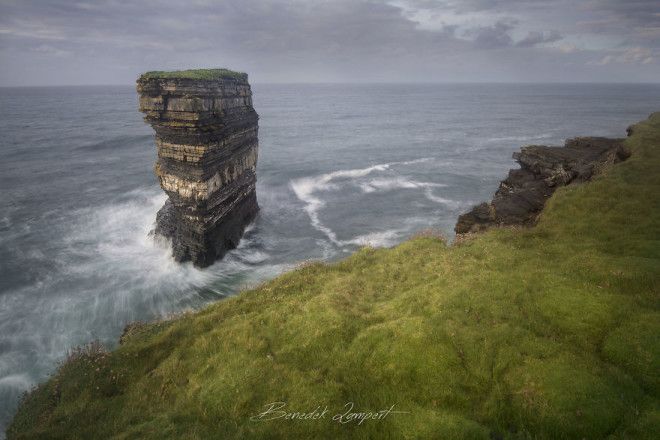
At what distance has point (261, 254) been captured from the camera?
119 ft

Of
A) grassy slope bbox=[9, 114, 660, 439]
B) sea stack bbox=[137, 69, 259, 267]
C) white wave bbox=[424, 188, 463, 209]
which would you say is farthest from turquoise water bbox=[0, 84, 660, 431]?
grassy slope bbox=[9, 114, 660, 439]

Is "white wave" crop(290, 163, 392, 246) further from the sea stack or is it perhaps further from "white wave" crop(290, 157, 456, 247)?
the sea stack

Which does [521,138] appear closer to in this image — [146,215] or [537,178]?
[537,178]

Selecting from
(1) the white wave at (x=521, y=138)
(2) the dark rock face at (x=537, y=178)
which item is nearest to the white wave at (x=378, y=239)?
(2) the dark rock face at (x=537, y=178)

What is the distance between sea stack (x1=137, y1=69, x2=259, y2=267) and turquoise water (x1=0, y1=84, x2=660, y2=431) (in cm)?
226

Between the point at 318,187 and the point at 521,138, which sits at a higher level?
the point at 521,138

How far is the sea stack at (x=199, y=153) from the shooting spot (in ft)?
96.3

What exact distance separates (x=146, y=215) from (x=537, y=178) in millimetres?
40849

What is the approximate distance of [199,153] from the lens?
3091 cm

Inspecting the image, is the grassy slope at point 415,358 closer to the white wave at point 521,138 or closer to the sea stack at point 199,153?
the sea stack at point 199,153

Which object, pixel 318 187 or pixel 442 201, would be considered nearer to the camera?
pixel 442 201

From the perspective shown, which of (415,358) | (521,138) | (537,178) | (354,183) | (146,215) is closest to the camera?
(415,358)

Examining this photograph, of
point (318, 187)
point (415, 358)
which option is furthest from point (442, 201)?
point (415, 358)

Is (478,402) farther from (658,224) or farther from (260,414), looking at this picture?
(658,224)
